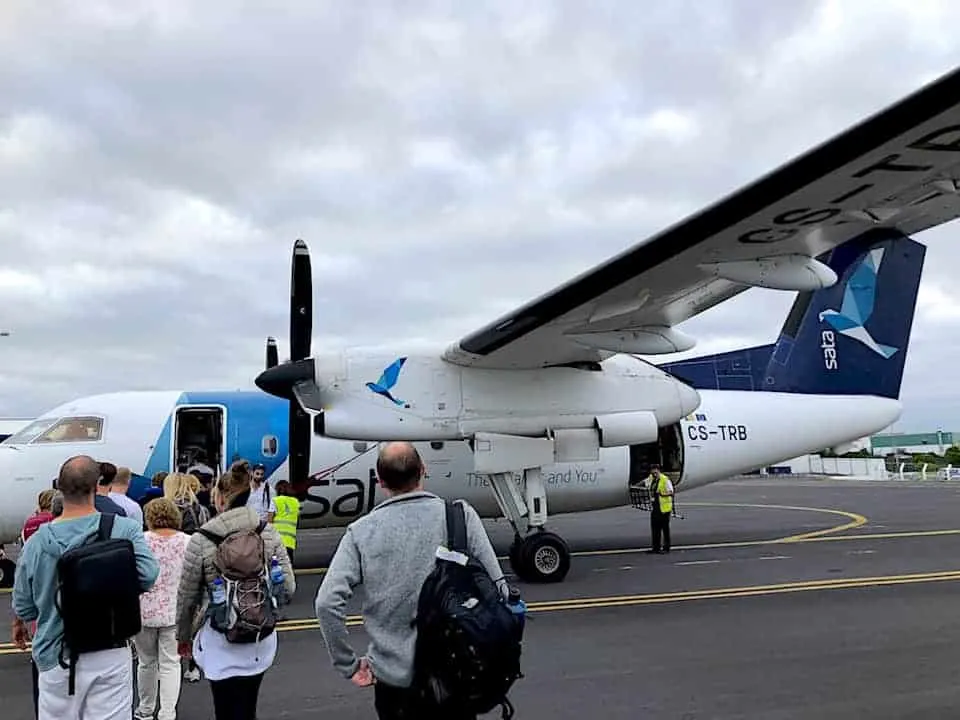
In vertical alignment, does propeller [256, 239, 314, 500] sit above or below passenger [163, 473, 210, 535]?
above

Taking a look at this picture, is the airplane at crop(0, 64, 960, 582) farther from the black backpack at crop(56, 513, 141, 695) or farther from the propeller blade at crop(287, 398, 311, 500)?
the black backpack at crop(56, 513, 141, 695)

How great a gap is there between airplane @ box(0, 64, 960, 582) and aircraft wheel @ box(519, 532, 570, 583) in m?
0.02

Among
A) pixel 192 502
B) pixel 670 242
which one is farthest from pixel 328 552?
→ pixel 670 242

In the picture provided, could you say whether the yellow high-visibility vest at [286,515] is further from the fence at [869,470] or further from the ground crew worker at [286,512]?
the fence at [869,470]

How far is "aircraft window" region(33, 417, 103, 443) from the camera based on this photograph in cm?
1120

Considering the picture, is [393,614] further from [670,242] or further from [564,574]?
[564,574]

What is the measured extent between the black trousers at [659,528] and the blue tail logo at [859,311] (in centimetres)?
397

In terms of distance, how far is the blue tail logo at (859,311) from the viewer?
547 inches

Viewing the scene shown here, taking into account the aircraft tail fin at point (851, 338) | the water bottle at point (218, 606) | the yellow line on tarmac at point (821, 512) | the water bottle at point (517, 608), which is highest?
the aircraft tail fin at point (851, 338)

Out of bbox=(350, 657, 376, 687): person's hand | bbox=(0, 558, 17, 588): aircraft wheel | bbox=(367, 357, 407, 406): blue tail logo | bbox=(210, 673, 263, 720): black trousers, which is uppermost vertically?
bbox=(367, 357, 407, 406): blue tail logo

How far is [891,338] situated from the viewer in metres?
14.0

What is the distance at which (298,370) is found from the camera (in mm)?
10367

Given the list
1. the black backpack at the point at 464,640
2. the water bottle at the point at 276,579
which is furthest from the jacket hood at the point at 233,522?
the black backpack at the point at 464,640

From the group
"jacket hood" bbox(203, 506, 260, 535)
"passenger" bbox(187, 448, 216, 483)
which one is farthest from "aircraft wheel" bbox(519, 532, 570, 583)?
"jacket hood" bbox(203, 506, 260, 535)
